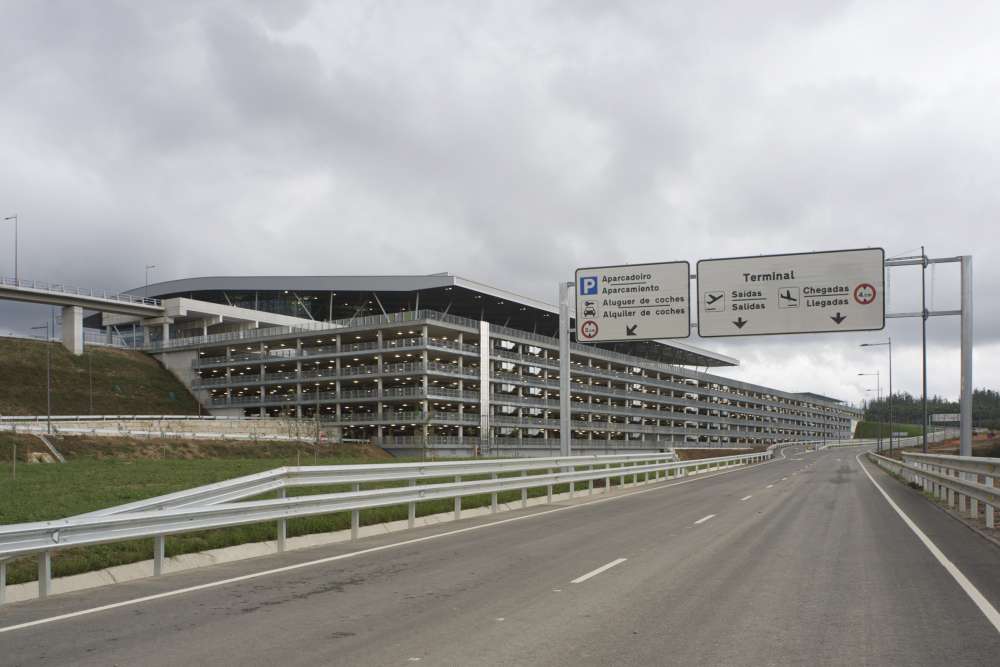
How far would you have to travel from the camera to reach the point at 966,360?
23.7m

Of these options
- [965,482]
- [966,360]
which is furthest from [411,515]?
[966,360]

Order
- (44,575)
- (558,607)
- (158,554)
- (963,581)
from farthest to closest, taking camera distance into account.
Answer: (158,554) → (963,581) → (44,575) → (558,607)

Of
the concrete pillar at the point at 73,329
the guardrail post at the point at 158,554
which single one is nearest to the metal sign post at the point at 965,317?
Result: the guardrail post at the point at 158,554

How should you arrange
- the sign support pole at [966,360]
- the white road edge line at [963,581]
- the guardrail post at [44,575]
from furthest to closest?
the sign support pole at [966,360] → the guardrail post at [44,575] → the white road edge line at [963,581]

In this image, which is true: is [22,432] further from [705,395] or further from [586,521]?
[705,395]

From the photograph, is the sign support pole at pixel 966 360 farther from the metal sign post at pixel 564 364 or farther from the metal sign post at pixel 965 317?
the metal sign post at pixel 564 364

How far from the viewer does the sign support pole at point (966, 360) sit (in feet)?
75.7

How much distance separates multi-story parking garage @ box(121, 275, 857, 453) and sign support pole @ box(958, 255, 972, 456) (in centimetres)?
5320

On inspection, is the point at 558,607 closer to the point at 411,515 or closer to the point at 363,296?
the point at 411,515

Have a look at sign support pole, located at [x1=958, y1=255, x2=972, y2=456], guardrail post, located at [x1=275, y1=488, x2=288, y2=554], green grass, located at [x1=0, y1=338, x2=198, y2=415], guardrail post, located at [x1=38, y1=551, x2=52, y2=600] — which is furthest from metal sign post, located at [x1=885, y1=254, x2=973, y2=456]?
green grass, located at [x1=0, y1=338, x2=198, y2=415]

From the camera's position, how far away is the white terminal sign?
1072 inches

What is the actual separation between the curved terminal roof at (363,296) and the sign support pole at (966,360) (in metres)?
61.5

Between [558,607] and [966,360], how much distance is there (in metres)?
20.0

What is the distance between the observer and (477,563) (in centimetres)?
1142
